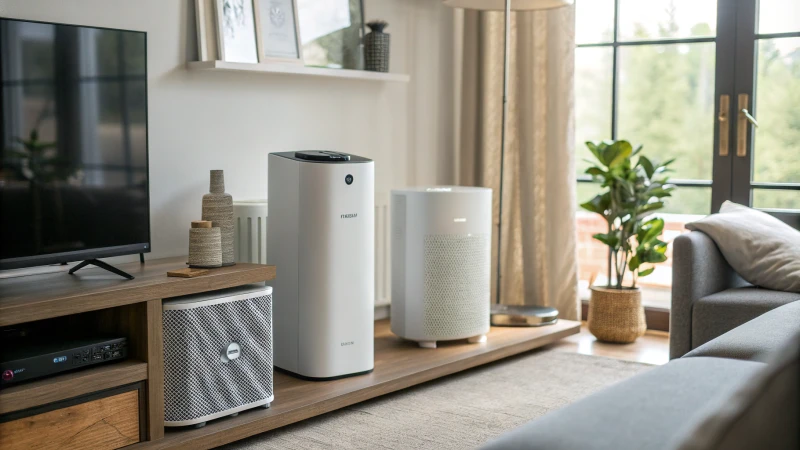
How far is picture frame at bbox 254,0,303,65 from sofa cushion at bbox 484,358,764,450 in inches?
93.9

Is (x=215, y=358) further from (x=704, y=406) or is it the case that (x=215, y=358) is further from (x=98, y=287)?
(x=704, y=406)

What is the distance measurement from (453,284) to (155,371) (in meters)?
1.44

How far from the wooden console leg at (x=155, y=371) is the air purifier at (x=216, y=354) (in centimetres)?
5

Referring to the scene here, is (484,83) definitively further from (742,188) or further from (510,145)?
(742,188)

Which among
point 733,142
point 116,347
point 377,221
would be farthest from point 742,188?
point 116,347

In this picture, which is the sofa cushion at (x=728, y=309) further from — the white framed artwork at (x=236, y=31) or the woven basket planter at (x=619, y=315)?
the white framed artwork at (x=236, y=31)

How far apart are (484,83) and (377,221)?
3.36 ft

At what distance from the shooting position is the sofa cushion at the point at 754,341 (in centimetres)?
195

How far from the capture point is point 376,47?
13.0 ft

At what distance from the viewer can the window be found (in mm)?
4078

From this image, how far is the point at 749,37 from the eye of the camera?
4098 mm

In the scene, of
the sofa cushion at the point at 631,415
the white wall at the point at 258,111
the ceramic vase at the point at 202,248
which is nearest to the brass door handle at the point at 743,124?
the white wall at the point at 258,111

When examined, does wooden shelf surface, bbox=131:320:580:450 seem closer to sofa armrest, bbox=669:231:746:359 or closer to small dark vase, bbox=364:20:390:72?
sofa armrest, bbox=669:231:746:359

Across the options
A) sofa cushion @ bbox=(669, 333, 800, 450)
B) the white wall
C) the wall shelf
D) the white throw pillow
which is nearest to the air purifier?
the white wall
